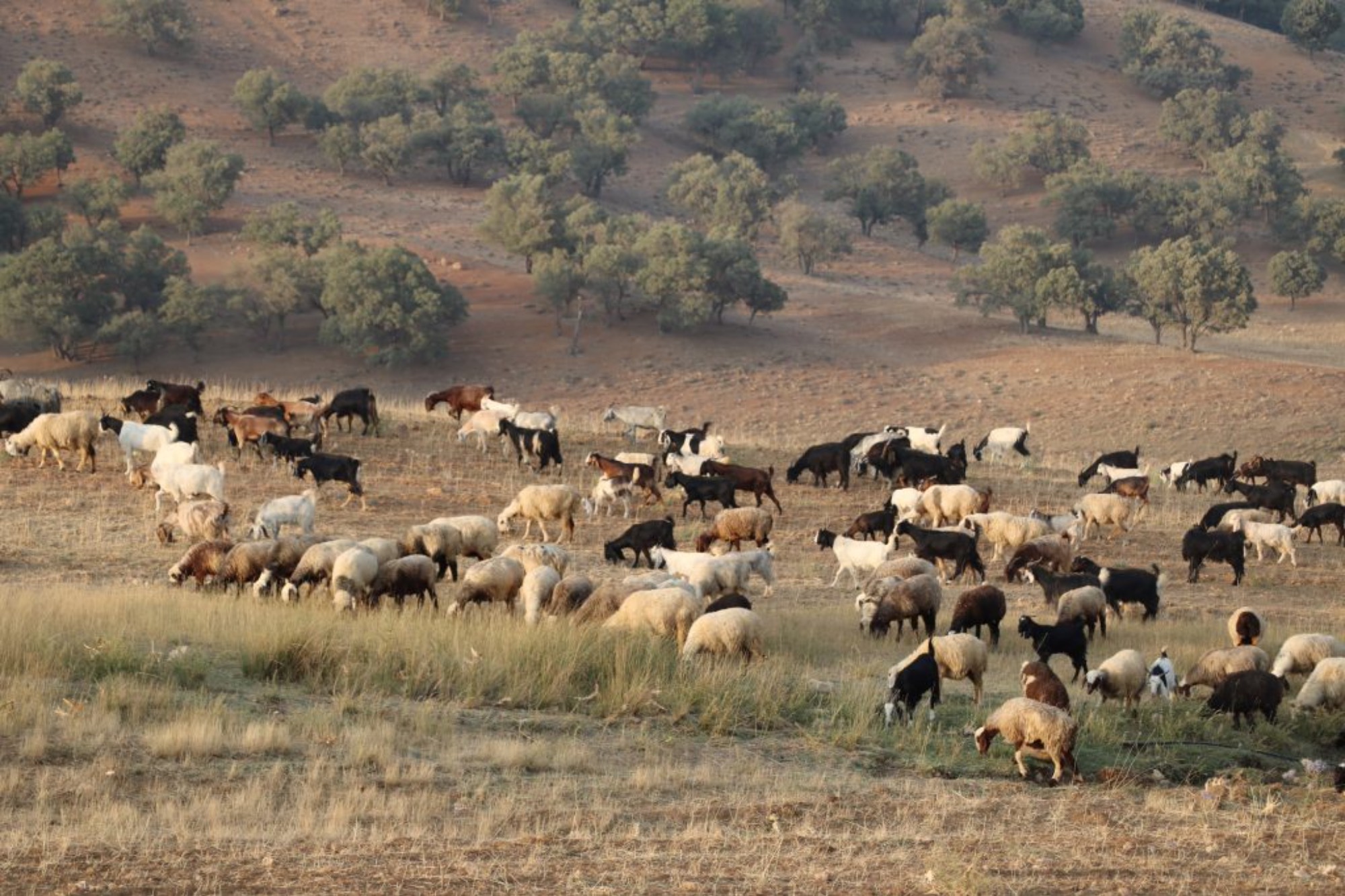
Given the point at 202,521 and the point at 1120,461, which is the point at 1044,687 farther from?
the point at 1120,461

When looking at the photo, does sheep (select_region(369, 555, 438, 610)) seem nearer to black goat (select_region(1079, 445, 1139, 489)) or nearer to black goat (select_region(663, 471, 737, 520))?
black goat (select_region(663, 471, 737, 520))

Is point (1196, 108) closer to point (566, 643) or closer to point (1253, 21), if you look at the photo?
point (1253, 21)

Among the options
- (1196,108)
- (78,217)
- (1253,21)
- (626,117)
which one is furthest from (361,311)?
(1253,21)

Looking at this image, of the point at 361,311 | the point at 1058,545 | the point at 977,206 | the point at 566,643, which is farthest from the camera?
the point at 977,206

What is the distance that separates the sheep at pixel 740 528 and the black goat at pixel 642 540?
Result: 2.49 ft

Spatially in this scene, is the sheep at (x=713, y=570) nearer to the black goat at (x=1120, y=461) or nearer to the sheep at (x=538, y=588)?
the sheep at (x=538, y=588)

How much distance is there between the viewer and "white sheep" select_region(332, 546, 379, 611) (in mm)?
17025

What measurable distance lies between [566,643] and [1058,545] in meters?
9.77

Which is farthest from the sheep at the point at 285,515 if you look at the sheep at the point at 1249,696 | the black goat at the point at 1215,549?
the black goat at the point at 1215,549

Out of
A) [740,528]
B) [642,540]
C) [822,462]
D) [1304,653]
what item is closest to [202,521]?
[642,540]

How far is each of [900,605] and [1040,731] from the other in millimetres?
5539

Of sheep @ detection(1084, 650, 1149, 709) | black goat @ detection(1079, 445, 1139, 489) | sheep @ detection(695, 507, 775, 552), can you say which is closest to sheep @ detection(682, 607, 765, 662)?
sheep @ detection(1084, 650, 1149, 709)

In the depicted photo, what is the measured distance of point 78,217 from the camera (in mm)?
63500

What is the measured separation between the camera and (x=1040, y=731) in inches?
486
